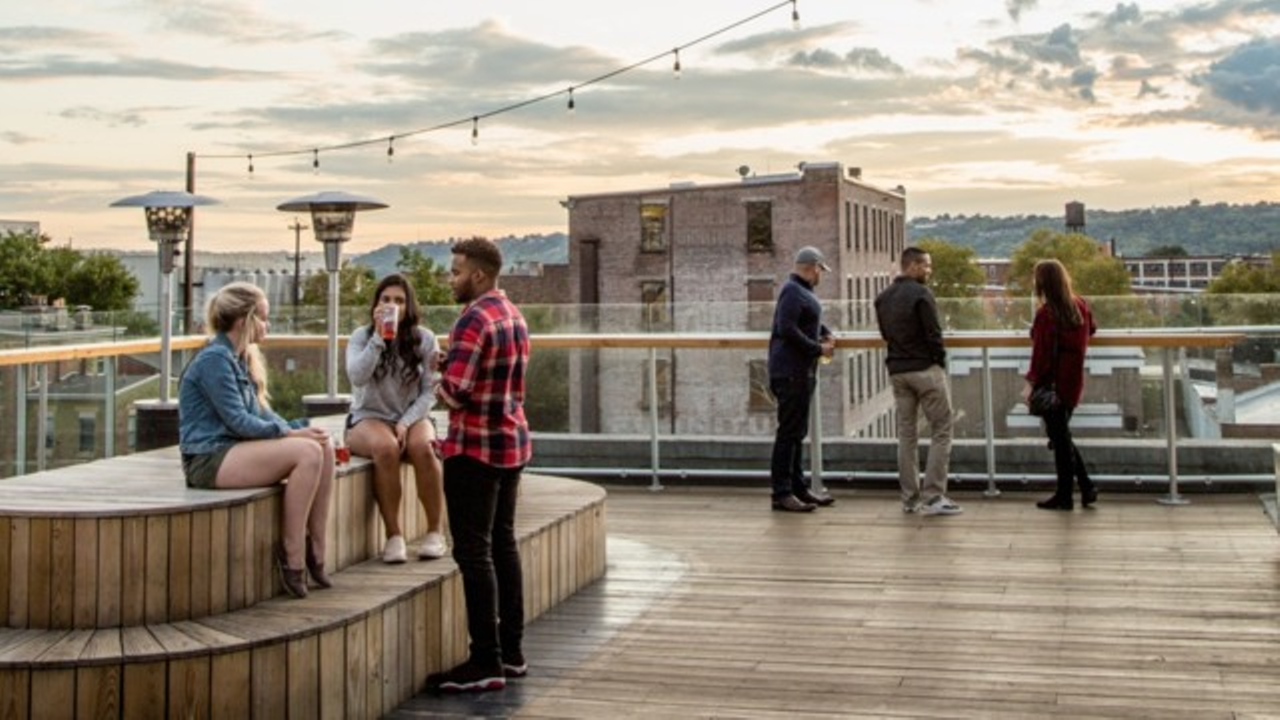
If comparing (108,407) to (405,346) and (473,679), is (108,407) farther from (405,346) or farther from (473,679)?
(473,679)

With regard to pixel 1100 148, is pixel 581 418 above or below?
below

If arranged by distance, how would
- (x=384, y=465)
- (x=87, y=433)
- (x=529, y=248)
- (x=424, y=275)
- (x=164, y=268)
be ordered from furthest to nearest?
(x=424, y=275) → (x=529, y=248) → (x=164, y=268) → (x=87, y=433) → (x=384, y=465)

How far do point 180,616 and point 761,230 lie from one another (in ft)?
137

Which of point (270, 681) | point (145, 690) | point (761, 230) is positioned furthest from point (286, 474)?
point (761, 230)

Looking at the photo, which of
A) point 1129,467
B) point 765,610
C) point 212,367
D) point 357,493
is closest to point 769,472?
point 1129,467

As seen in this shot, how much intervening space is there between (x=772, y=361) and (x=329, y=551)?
159 inches

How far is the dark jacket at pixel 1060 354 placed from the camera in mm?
7992

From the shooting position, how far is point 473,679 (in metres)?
4.38

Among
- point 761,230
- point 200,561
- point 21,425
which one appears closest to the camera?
point 200,561

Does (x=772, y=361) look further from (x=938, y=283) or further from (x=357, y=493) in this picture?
(x=938, y=283)

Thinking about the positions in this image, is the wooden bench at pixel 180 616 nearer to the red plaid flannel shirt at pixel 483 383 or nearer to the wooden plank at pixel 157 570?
the wooden plank at pixel 157 570

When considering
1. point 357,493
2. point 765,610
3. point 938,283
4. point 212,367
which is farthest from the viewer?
point 938,283

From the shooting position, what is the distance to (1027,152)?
52.7m

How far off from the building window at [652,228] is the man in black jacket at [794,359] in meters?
38.2
